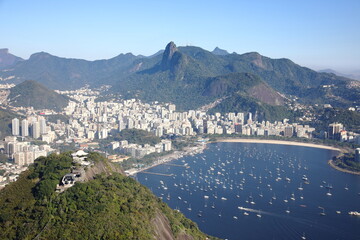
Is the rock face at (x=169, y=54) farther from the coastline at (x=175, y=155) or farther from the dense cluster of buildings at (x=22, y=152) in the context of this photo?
the dense cluster of buildings at (x=22, y=152)

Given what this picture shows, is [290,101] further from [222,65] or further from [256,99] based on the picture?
[222,65]

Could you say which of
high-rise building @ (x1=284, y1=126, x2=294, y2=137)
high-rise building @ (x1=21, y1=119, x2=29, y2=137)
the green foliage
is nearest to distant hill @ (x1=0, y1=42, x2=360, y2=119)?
high-rise building @ (x1=284, y1=126, x2=294, y2=137)

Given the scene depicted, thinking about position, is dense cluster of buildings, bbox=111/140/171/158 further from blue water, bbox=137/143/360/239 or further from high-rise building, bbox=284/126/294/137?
high-rise building, bbox=284/126/294/137

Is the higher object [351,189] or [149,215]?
[149,215]

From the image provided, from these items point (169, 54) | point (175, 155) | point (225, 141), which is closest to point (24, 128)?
point (175, 155)

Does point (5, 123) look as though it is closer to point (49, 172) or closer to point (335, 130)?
point (49, 172)

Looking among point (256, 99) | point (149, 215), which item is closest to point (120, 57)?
point (256, 99)

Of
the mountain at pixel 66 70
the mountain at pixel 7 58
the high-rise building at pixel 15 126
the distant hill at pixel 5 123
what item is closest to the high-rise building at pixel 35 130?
the high-rise building at pixel 15 126
